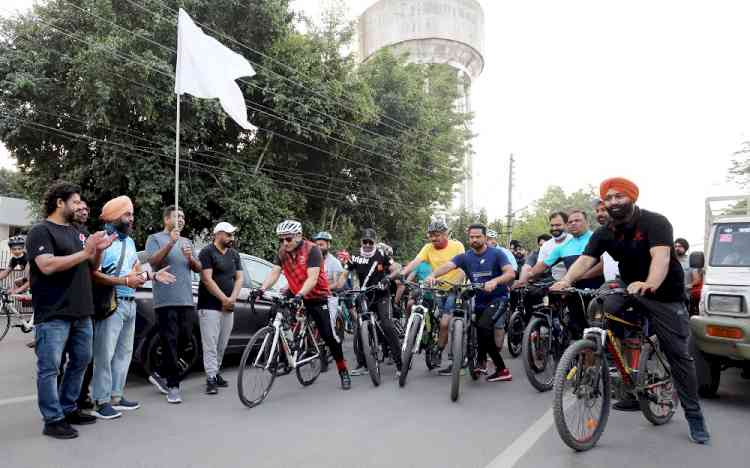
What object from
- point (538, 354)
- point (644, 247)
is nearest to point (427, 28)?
point (538, 354)

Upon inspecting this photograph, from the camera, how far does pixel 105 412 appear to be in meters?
4.95

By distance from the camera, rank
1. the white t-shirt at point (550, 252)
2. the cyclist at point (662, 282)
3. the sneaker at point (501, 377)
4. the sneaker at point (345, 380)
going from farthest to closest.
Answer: the white t-shirt at point (550, 252) → the sneaker at point (501, 377) → the sneaker at point (345, 380) → the cyclist at point (662, 282)

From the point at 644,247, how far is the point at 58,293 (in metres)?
4.60

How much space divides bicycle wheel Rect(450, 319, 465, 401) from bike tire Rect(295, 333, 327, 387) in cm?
164

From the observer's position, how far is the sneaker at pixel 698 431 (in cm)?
429

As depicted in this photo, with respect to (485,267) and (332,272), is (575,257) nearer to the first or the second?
(485,267)

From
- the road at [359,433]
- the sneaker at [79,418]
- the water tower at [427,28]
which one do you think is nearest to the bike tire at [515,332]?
the road at [359,433]

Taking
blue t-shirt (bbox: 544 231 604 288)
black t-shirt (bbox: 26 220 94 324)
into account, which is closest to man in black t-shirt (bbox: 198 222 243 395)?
black t-shirt (bbox: 26 220 94 324)

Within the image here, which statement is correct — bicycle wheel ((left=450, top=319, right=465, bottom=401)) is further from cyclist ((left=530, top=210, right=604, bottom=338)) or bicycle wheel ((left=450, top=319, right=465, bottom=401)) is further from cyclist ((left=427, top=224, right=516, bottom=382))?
cyclist ((left=530, top=210, right=604, bottom=338))

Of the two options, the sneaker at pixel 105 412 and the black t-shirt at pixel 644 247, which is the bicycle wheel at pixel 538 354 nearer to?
the black t-shirt at pixel 644 247

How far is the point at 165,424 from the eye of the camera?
15.8ft

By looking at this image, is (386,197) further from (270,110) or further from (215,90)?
(215,90)

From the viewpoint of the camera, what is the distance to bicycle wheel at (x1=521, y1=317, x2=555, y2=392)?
608cm

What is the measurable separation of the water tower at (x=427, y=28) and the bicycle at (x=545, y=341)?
42187 millimetres
